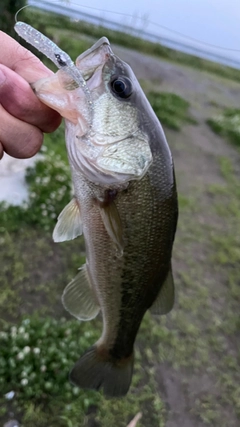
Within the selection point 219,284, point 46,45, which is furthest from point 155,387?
point 46,45

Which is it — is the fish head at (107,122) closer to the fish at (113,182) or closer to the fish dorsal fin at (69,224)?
the fish at (113,182)

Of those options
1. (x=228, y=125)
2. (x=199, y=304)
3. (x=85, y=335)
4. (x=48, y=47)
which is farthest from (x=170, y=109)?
(x=48, y=47)

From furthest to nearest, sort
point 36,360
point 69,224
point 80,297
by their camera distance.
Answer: point 36,360
point 80,297
point 69,224

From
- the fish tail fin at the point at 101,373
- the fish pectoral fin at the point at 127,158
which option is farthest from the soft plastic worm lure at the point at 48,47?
the fish tail fin at the point at 101,373

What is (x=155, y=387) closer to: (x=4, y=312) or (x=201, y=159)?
(x=4, y=312)

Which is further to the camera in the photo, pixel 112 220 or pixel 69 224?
pixel 69 224

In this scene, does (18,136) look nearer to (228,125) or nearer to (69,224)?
(69,224)

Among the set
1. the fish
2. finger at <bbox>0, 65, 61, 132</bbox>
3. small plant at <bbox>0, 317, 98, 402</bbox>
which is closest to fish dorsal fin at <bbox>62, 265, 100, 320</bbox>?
the fish
